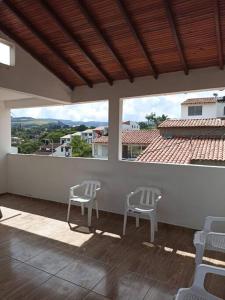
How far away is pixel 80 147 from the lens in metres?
5.18

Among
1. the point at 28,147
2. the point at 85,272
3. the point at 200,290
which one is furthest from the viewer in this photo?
the point at 28,147

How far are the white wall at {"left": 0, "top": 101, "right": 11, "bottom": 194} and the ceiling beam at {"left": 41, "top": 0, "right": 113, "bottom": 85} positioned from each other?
122 inches

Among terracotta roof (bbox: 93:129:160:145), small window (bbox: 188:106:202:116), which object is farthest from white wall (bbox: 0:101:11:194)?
small window (bbox: 188:106:202:116)

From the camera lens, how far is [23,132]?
20.2 ft

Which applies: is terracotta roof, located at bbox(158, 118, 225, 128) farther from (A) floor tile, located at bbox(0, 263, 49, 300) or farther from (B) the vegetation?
(A) floor tile, located at bbox(0, 263, 49, 300)

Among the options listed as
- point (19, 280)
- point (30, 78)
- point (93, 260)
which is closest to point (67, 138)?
point (30, 78)

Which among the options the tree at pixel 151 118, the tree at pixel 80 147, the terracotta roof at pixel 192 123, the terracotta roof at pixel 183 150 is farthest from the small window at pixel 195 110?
the tree at pixel 80 147

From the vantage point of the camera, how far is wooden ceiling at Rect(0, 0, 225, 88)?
290 cm

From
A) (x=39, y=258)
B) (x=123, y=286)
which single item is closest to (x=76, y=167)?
(x=39, y=258)

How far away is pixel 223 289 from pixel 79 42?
3.79 m

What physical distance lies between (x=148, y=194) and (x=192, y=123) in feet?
5.17

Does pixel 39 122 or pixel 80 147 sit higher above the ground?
pixel 39 122

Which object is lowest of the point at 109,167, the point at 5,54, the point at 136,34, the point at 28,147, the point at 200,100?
the point at 109,167

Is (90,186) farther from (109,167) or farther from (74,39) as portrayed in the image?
(74,39)
